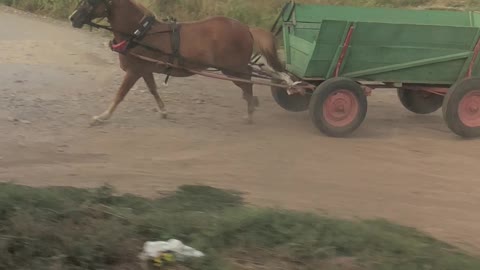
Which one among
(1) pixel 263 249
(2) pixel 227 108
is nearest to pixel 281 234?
(1) pixel 263 249

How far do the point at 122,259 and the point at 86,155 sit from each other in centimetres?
371

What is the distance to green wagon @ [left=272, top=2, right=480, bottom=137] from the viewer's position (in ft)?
29.8

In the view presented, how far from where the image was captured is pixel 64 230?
4.52 metres

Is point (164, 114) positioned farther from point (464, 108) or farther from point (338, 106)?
point (464, 108)

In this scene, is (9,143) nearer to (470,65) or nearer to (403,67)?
(403,67)

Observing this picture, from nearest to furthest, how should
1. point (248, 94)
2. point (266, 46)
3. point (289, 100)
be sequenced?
1. point (266, 46)
2. point (248, 94)
3. point (289, 100)

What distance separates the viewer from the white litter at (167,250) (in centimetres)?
427

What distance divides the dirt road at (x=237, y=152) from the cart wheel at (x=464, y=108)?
0.74 ft

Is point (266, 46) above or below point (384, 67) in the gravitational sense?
below

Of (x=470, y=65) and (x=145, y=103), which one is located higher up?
(x=470, y=65)

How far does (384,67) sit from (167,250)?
18.9ft

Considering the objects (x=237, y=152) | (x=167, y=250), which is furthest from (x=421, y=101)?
(x=167, y=250)

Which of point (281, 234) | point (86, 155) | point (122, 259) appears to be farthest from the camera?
point (86, 155)

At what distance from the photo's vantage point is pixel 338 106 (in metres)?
9.19
